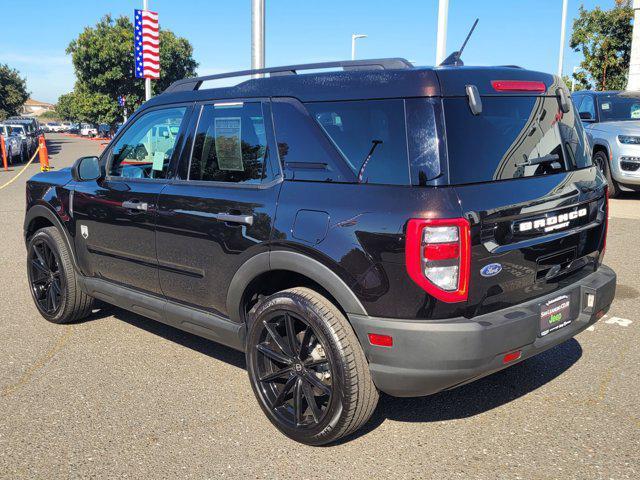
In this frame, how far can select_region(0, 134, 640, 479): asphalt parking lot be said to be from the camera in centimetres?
293

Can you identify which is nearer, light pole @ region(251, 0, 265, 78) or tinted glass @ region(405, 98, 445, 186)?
tinted glass @ region(405, 98, 445, 186)

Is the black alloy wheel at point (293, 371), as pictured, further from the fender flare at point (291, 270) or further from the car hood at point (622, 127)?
the car hood at point (622, 127)

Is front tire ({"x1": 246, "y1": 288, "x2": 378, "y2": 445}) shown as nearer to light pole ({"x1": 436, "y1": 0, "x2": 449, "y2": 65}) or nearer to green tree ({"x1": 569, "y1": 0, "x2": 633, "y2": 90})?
light pole ({"x1": 436, "y1": 0, "x2": 449, "y2": 65})

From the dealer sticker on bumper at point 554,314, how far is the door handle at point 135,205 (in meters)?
2.41

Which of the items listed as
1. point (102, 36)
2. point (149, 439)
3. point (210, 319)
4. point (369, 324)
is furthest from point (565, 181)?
point (102, 36)

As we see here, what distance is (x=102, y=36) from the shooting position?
160 ft

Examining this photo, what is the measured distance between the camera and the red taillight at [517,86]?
2990 mm

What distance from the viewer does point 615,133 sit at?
1102 cm

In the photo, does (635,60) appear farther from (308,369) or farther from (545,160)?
(308,369)

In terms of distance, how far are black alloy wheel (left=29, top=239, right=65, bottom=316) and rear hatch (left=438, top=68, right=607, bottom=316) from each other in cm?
338

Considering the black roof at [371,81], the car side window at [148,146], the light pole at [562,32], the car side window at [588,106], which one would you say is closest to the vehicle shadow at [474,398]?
the black roof at [371,81]

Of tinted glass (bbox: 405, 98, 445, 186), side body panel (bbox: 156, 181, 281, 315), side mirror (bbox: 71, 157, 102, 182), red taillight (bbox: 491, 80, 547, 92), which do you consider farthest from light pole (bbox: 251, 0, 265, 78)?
tinted glass (bbox: 405, 98, 445, 186)

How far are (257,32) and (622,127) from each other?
6659 millimetres

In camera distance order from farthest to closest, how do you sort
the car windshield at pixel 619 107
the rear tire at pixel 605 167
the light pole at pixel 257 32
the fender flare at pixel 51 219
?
1. the car windshield at pixel 619 107
2. the rear tire at pixel 605 167
3. the light pole at pixel 257 32
4. the fender flare at pixel 51 219
